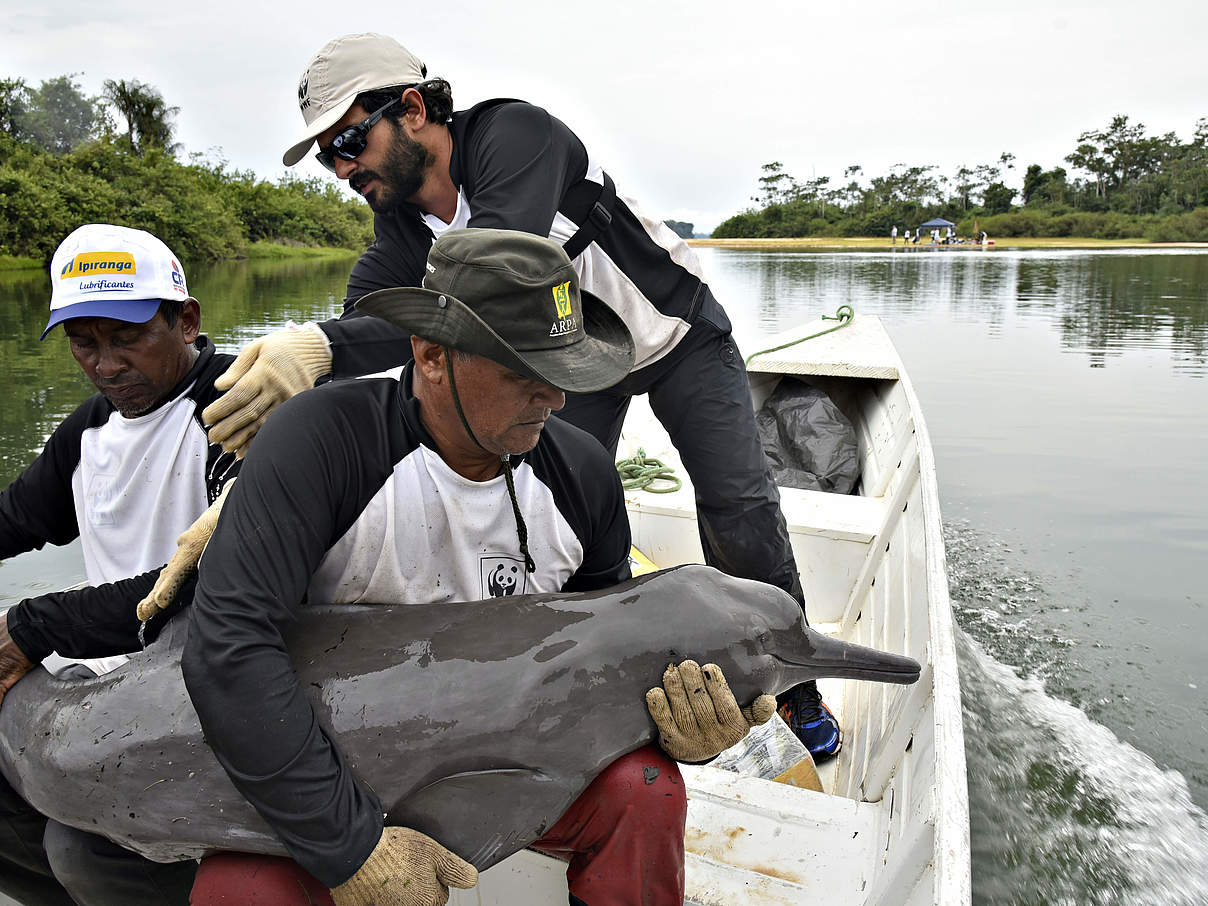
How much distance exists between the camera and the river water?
13.6 ft

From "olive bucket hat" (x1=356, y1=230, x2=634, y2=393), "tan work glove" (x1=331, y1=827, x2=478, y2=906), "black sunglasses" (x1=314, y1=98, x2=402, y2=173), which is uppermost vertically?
"black sunglasses" (x1=314, y1=98, x2=402, y2=173)

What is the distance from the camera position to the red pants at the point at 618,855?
1.80 m

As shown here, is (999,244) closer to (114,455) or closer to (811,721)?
(811,721)

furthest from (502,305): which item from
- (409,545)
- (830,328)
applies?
(830,328)

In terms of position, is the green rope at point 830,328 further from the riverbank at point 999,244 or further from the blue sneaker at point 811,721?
the riverbank at point 999,244

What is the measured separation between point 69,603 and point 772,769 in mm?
2213

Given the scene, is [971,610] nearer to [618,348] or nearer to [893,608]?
[893,608]

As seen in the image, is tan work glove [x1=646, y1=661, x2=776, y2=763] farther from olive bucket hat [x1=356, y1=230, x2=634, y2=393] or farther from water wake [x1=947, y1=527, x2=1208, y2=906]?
water wake [x1=947, y1=527, x2=1208, y2=906]

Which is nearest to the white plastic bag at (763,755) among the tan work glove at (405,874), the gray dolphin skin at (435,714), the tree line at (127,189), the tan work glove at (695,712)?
the gray dolphin skin at (435,714)

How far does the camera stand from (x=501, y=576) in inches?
88.7

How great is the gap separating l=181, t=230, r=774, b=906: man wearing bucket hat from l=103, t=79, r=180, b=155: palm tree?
5735 centimetres

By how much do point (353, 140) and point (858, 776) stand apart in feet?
8.96

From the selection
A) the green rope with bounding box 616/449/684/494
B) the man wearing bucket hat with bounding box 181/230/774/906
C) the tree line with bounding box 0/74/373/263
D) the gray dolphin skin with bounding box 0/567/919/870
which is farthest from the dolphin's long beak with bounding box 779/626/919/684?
the tree line with bounding box 0/74/373/263

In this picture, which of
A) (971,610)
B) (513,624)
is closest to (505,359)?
(513,624)
